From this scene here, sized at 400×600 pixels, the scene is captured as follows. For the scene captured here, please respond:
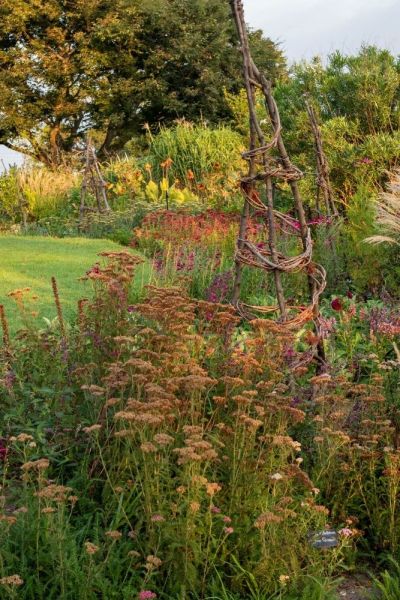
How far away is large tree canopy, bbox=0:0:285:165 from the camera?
1395 inches

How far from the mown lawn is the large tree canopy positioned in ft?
77.6

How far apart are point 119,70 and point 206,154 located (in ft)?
65.8

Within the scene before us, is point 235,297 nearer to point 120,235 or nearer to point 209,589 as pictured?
point 209,589

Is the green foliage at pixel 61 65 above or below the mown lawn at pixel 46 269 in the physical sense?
above

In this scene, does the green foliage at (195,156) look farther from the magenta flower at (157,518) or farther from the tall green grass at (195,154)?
the magenta flower at (157,518)

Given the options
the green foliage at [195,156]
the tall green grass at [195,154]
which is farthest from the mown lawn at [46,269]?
the tall green grass at [195,154]

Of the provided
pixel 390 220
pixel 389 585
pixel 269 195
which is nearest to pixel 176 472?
pixel 389 585

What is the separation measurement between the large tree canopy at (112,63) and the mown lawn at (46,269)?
23663 mm

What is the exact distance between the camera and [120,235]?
13.1 metres

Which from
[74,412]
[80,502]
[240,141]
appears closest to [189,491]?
[80,502]

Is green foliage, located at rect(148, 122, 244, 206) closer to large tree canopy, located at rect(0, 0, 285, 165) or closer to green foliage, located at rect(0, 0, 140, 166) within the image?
large tree canopy, located at rect(0, 0, 285, 165)

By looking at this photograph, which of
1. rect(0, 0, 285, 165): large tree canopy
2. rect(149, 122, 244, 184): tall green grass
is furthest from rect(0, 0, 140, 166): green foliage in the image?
rect(149, 122, 244, 184): tall green grass

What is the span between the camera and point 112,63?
36.9 meters

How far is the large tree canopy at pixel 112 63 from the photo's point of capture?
116 ft
